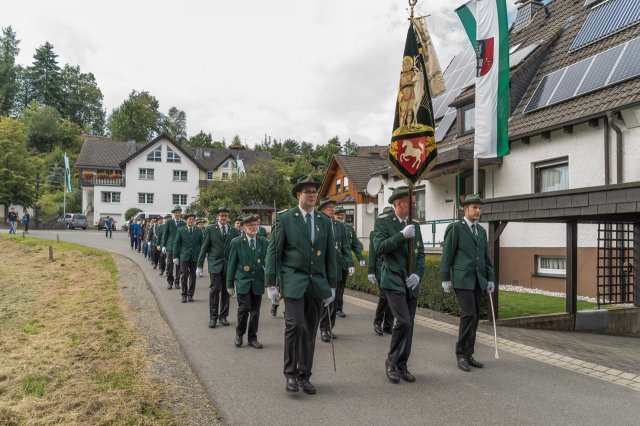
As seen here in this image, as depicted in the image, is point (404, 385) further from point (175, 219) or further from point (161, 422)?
point (175, 219)

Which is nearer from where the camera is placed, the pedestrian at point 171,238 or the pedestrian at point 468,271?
the pedestrian at point 468,271

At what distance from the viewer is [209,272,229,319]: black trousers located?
8.88 metres

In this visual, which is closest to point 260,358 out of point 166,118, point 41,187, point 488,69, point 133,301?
point 133,301

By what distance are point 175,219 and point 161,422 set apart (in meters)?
10.3

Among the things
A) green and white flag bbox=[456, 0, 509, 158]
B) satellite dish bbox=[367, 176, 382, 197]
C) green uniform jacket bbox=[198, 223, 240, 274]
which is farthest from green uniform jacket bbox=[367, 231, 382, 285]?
satellite dish bbox=[367, 176, 382, 197]

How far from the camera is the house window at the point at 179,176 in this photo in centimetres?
5919

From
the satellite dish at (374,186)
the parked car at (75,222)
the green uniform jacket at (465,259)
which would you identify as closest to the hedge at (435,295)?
the green uniform jacket at (465,259)

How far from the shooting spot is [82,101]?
333ft

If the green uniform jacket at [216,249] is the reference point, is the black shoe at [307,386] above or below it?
below

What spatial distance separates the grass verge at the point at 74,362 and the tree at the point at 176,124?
9210 cm

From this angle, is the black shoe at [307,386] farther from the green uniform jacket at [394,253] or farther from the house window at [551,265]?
the house window at [551,265]

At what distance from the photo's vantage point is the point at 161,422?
4285 mm

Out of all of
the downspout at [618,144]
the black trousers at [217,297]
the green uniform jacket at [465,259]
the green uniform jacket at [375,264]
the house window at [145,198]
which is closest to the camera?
the green uniform jacket at [465,259]

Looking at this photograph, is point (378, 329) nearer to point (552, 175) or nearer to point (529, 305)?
point (529, 305)
